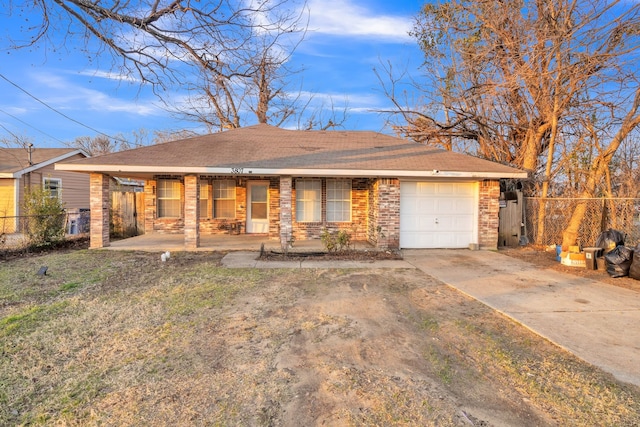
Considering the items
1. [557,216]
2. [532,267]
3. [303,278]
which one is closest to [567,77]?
[557,216]

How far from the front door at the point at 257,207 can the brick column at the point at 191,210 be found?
295 centimetres

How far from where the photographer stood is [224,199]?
13227 millimetres

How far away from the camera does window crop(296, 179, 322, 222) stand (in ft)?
41.1

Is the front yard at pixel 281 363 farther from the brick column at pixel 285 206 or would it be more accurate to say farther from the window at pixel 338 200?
the window at pixel 338 200

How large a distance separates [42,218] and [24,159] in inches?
423

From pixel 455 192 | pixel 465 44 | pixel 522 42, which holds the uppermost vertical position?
pixel 465 44

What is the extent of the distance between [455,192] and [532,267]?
3.37m

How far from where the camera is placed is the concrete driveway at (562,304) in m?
3.84

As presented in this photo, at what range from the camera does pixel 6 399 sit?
9.34 feet

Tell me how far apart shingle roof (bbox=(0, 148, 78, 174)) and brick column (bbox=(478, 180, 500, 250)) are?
65.1 ft

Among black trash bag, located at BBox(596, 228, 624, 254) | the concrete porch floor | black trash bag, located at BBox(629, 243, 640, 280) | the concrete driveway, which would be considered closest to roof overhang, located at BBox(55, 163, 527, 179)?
the concrete porch floor

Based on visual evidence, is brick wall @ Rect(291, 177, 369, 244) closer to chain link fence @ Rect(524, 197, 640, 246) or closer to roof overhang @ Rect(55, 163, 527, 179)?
roof overhang @ Rect(55, 163, 527, 179)

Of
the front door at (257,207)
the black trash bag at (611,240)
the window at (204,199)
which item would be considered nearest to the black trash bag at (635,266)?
the black trash bag at (611,240)

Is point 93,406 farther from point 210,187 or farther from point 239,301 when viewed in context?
point 210,187
